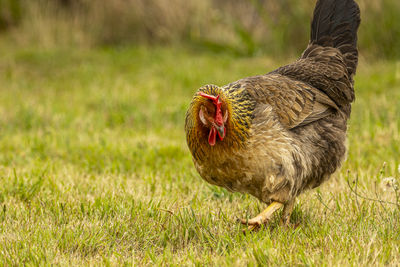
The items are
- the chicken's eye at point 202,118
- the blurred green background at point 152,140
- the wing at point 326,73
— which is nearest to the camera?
the blurred green background at point 152,140

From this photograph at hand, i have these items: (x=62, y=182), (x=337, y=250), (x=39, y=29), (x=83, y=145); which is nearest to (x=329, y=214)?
(x=337, y=250)

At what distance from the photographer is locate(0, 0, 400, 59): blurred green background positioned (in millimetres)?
11078

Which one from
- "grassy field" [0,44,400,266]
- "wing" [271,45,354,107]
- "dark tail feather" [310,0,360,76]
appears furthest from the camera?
"dark tail feather" [310,0,360,76]

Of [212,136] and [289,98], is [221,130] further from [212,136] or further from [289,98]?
[289,98]

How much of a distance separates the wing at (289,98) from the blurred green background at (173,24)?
663 cm

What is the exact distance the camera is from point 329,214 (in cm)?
383

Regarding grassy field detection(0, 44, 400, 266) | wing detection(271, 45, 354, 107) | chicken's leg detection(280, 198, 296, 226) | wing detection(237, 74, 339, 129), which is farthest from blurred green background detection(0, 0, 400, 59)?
chicken's leg detection(280, 198, 296, 226)

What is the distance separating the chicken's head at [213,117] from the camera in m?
3.29

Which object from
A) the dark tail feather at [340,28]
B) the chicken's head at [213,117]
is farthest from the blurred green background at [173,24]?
the chicken's head at [213,117]

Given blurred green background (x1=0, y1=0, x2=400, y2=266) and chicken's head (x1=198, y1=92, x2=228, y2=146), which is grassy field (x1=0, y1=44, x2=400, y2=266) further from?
chicken's head (x1=198, y1=92, x2=228, y2=146)

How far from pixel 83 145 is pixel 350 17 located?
11.0ft

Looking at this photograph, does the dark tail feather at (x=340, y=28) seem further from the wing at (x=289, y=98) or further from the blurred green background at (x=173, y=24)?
the blurred green background at (x=173, y=24)

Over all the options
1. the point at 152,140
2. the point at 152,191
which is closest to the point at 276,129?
the point at 152,191

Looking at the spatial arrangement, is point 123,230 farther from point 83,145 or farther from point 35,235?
point 83,145
